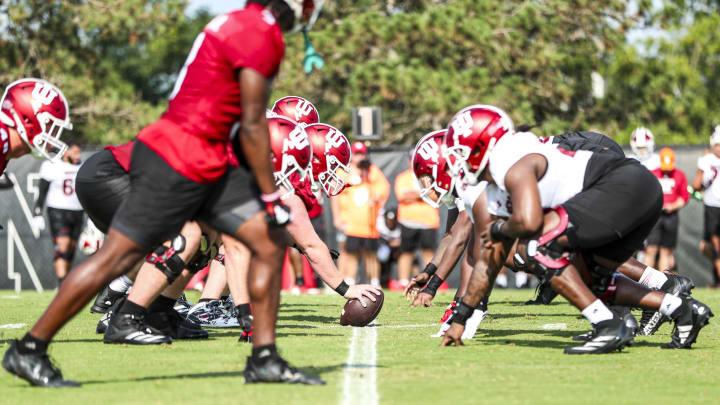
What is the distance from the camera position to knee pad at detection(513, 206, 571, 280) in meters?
6.46

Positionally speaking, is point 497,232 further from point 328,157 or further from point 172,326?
point 328,157

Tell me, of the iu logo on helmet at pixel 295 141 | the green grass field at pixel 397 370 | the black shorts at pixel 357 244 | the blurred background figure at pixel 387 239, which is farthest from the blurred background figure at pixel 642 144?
the iu logo on helmet at pixel 295 141

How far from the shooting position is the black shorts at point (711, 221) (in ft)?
53.1

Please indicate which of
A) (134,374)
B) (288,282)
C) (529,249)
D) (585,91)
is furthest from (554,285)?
(585,91)

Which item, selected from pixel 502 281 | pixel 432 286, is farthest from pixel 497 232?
pixel 502 281

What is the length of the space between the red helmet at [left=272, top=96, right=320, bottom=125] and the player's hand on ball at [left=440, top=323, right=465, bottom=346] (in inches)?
136

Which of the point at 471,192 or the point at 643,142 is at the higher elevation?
the point at 471,192

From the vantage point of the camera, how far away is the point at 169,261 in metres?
7.03

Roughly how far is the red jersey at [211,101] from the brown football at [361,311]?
10.5 feet

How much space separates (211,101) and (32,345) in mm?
1434

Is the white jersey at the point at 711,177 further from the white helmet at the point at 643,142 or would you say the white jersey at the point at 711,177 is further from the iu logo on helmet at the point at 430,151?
the iu logo on helmet at the point at 430,151

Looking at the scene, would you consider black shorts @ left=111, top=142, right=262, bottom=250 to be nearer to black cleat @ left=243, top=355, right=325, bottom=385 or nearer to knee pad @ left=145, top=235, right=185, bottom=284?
black cleat @ left=243, top=355, right=325, bottom=385

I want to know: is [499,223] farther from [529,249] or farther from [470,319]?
[470,319]

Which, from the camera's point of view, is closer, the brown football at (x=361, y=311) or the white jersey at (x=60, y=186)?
the brown football at (x=361, y=311)
